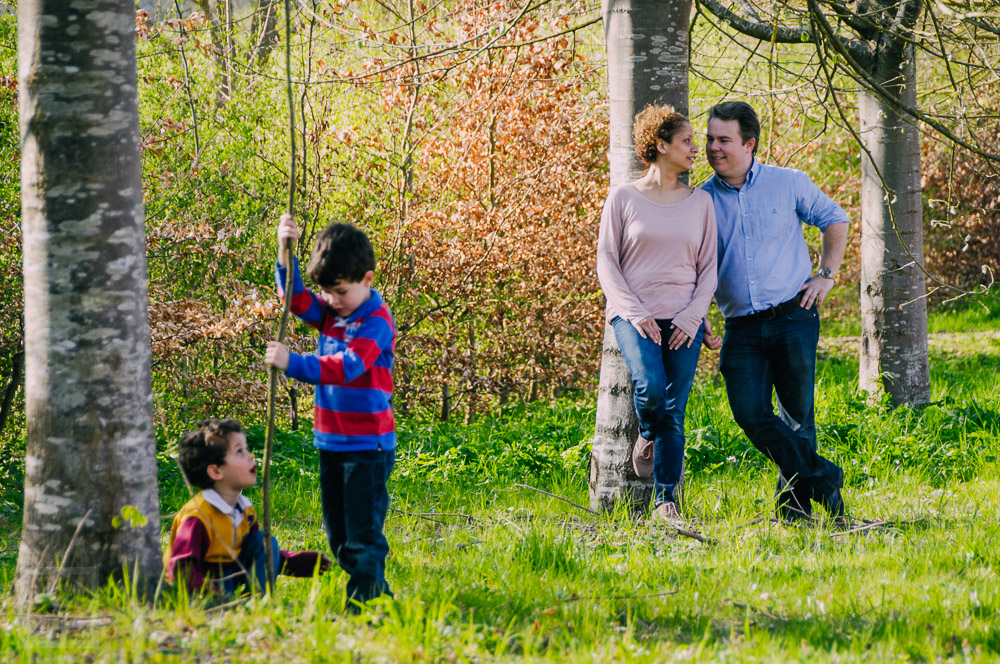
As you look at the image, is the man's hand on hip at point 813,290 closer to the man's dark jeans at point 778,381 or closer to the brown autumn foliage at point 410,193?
the man's dark jeans at point 778,381

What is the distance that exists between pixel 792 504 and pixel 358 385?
2668mm

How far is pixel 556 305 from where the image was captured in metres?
9.14

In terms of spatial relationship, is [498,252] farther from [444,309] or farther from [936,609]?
Result: [936,609]

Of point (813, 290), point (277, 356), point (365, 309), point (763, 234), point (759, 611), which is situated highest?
point (763, 234)

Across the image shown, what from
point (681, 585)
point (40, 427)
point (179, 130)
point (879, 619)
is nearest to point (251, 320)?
point (179, 130)

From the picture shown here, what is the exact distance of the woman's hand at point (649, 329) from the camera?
421 centimetres

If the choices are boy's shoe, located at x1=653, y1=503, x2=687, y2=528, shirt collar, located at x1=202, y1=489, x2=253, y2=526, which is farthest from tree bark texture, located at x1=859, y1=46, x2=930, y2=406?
shirt collar, located at x1=202, y1=489, x2=253, y2=526

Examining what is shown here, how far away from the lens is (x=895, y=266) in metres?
7.40

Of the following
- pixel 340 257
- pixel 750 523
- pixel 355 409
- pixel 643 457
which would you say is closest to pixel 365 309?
pixel 340 257

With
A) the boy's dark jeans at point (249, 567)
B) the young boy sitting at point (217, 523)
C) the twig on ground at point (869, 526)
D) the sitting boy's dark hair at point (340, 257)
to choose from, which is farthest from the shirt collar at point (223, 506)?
the twig on ground at point (869, 526)

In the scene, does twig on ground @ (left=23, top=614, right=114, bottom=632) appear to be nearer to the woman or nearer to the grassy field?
the grassy field

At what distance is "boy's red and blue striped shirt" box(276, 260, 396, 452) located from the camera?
315 cm

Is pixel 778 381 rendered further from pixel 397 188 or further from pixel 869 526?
pixel 397 188

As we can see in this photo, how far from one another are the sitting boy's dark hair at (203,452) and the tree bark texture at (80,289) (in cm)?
19
